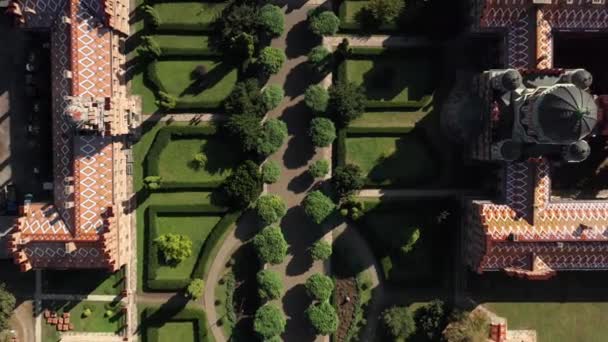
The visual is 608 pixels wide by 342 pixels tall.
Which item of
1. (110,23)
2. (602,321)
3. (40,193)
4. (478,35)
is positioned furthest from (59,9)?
(602,321)

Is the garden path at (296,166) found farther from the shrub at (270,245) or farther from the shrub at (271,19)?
the shrub at (270,245)

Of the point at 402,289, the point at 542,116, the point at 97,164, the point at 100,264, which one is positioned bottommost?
the point at 402,289

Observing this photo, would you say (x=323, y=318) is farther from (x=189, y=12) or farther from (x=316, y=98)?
(x=189, y=12)

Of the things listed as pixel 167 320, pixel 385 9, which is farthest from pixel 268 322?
pixel 385 9

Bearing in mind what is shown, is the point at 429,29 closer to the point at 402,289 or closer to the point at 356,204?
the point at 356,204

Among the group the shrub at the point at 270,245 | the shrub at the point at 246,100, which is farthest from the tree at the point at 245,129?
the shrub at the point at 270,245

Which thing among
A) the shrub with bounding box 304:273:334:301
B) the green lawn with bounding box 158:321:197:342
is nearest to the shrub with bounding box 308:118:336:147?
the shrub with bounding box 304:273:334:301

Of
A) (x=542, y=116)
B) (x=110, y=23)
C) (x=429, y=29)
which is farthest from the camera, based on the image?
(x=429, y=29)
